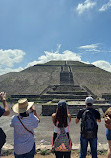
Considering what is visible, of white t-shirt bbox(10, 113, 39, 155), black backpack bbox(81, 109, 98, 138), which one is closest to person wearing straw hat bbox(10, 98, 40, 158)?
white t-shirt bbox(10, 113, 39, 155)

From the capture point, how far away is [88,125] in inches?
123

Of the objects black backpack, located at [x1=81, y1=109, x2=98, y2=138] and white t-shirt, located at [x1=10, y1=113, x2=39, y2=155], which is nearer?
white t-shirt, located at [x1=10, y1=113, x2=39, y2=155]

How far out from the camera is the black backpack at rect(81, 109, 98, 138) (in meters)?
3.12

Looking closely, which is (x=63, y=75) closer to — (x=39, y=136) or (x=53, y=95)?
(x=53, y=95)

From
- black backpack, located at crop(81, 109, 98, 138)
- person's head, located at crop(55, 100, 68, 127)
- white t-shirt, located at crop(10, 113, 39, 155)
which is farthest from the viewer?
black backpack, located at crop(81, 109, 98, 138)

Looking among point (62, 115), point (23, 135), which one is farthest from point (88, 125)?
point (23, 135)

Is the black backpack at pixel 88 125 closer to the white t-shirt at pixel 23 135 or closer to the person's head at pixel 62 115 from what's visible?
the person's head at pixel 62 115

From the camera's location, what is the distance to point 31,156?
267 centimetres

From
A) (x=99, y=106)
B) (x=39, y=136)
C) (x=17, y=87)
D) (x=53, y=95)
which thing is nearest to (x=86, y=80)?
(x=17, y=87)

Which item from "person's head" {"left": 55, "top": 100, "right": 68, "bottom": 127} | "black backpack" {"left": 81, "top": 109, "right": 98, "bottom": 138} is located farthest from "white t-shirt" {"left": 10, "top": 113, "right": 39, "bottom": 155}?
"black backpack" {"left": 81, "top": 109, "right": 98, "bottom": 138}

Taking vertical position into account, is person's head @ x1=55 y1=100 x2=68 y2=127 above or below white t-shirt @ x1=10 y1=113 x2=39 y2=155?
above

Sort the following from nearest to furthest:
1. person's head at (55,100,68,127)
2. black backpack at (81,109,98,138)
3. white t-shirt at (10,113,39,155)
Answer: white t-shirt at (10,113,39,155)
person's head at (55,100,68,127)
black backpack at (81,109,98,138)

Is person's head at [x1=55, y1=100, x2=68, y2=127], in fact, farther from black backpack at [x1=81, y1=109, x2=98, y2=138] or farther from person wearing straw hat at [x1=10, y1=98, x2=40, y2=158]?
black backpack at [x1=81, y1=109, x2=98, y2=138]

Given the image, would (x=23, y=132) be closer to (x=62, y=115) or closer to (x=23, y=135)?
(x=23, y=135)
